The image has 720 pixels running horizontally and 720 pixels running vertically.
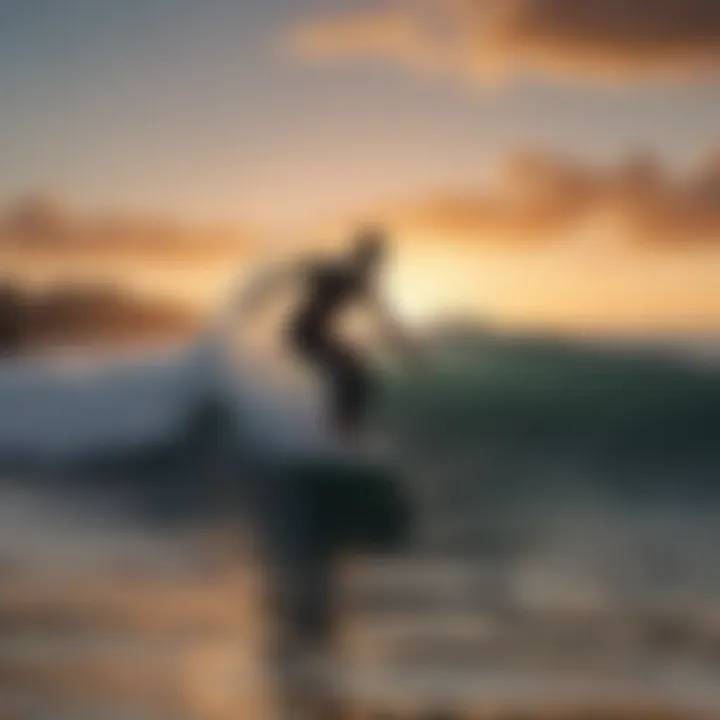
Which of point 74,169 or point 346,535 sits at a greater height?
point 74,169

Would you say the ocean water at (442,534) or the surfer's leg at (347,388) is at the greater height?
the surfer's leg at (347,388)

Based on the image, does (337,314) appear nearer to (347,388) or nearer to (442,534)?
(347,388)

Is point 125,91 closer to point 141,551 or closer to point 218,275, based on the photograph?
point 218,275

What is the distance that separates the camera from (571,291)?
1.04 metres

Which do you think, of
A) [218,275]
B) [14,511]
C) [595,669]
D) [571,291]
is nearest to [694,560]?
[595,669]

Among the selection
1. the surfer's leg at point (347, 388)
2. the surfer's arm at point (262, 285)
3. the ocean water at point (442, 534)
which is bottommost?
the ocean water at point (442, 534)

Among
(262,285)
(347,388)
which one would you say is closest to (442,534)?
(347,388)

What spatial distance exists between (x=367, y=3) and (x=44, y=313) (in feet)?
1.25

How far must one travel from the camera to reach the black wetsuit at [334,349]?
3.42 feet

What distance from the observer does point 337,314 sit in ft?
3.43

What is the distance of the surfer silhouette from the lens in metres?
1.04

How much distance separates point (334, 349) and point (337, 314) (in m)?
0.03

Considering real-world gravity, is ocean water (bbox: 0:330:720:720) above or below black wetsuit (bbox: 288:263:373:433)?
below

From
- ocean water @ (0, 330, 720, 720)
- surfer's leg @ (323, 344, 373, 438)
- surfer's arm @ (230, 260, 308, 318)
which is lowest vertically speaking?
ocean water @ (0, 330, 720, 720)
